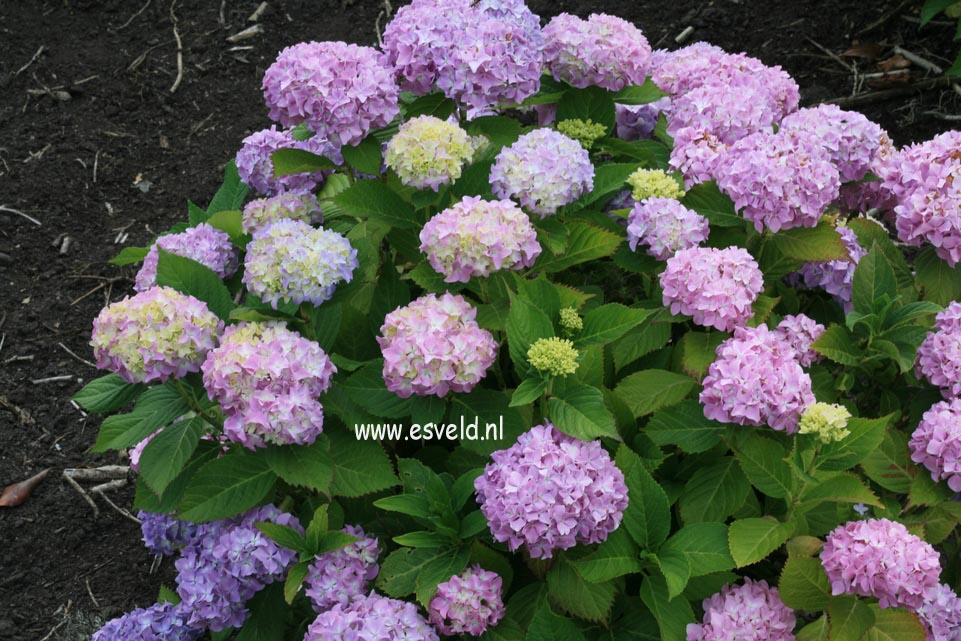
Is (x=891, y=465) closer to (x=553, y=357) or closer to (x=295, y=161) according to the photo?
(x=553, y=357)

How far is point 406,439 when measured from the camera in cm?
245

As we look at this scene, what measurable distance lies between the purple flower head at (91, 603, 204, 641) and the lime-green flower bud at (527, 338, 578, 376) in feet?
3.49

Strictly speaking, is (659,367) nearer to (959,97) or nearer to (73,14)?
(959,97)

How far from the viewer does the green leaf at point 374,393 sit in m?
2.20

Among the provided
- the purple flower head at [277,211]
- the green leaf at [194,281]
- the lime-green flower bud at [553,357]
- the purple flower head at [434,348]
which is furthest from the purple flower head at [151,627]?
the lime-green flower bud at [553,357]

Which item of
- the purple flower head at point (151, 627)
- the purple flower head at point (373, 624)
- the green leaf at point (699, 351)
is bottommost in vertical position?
the purple flower head at point (151, 627)

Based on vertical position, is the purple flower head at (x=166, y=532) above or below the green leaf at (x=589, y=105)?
below

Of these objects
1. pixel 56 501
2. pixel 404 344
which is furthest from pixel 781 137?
pixel 56 501

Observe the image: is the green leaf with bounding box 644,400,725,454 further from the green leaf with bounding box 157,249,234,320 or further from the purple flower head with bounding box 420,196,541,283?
the green leaf with bounding box 157,249,234,320

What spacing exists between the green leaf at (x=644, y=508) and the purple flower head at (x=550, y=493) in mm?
66

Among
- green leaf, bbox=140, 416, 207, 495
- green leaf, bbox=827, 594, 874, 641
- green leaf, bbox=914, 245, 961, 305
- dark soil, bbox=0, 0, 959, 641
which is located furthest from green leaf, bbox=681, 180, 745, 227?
dark soil, bbox=0, 0, 959, 641

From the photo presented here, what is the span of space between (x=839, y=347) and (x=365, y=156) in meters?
1.21

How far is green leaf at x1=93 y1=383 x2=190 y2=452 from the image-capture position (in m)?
2.24

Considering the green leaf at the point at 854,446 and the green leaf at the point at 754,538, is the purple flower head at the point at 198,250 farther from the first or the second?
the green leaf at the point at 854,446
